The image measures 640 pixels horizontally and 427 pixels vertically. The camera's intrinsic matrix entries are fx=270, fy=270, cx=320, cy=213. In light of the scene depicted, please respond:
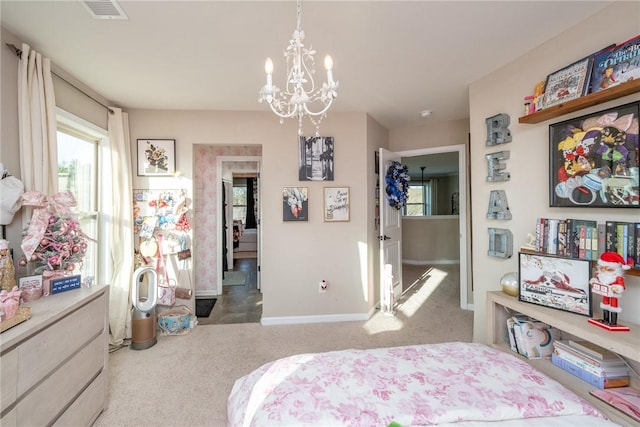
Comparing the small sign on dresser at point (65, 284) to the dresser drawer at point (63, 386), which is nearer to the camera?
the dresser drawer at point (63, 386)

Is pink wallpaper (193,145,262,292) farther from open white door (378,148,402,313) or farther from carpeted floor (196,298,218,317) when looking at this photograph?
open white door (378,148,402,313)

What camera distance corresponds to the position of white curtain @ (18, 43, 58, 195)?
5.76 ft

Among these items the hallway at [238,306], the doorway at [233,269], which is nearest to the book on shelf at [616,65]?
the doorway at [233,269]

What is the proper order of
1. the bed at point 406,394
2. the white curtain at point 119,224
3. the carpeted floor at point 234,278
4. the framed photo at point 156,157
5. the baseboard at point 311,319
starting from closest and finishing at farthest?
the bed at point 406,394 → the white curtain at point 119,224 → the framed photo at point 156,157 → the baseboard at point 311,319 → the carpeted floor at point 234,278

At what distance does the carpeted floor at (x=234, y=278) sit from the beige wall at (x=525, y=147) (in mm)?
3694

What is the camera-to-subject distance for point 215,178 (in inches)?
164

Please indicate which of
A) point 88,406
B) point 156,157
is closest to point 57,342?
point 88,406

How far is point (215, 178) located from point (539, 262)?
397cm

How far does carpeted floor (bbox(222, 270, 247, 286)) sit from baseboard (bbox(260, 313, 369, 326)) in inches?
67.0

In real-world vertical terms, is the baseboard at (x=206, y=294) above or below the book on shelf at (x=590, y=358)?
below

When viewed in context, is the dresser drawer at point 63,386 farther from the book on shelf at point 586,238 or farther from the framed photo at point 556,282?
the book on shelf at point 586,238

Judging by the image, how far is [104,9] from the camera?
1.53 meters

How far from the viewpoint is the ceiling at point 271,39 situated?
156cm

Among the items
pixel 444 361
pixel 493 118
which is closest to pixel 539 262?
pixel 444 361
